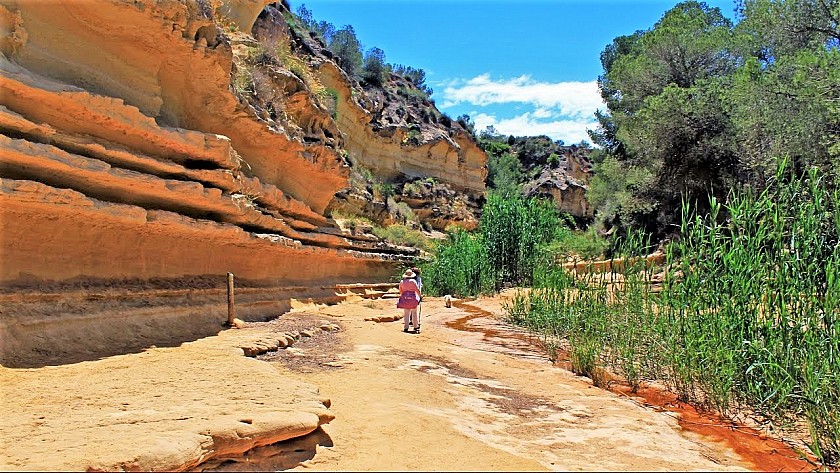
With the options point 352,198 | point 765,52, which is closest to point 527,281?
point 352,198

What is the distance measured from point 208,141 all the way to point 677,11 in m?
20.0

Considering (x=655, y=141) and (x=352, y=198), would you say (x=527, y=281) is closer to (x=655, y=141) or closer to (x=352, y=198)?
(x=655, y=141)

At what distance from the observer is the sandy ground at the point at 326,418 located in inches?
98.1

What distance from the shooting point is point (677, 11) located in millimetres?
19891

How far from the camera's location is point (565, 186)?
42.2 m

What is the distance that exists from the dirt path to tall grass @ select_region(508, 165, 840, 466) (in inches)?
27.1

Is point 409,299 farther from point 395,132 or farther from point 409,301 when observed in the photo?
point 395,132

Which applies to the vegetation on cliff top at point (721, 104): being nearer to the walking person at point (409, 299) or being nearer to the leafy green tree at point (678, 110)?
the leafy green tree at point (678, 110)

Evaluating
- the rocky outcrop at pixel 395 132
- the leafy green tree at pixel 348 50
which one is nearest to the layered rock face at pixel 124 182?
the rocky outcrop at pixel 395 132

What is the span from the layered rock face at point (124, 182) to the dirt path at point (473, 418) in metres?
1.92

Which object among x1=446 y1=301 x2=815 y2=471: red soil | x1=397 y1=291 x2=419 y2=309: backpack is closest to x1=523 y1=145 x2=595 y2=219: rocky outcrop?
x1=397 y1=291 x2=419 y2=309: backpack

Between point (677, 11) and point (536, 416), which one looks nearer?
point (536, 416)

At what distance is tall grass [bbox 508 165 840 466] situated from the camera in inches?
148

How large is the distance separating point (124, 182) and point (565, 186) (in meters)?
40.1
